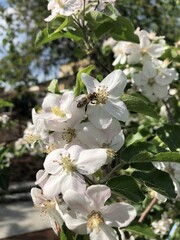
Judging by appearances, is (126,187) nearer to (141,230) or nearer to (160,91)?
(141,230)

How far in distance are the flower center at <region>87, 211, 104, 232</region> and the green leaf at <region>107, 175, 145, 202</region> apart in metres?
0.07

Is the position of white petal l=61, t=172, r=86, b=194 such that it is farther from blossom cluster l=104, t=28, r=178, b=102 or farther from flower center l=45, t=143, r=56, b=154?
blossom cluster l=104, t=28, r=178, b=102

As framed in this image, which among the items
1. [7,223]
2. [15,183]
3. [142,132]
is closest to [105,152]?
[142,132]

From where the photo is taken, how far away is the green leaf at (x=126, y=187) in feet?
2.89

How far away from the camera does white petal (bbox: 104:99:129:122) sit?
914mm

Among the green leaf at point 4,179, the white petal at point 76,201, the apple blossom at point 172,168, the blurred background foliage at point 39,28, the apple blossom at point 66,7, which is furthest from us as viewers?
the blurred background foliage at point 39,28

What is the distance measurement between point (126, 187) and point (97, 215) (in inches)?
3.4

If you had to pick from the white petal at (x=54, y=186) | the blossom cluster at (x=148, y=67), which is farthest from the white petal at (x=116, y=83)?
the blossom cluster at (x=148, y=67)

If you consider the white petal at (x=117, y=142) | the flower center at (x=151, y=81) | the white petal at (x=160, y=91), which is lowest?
the white petal at (x=160, y=91)

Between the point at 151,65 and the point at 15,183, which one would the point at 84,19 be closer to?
the point at 151,65

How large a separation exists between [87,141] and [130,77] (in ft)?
2.84

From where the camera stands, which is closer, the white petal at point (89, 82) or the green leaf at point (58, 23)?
the white petal at point (89, 82)

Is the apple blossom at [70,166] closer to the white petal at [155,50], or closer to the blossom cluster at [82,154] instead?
the blossom cluster at [82,154]

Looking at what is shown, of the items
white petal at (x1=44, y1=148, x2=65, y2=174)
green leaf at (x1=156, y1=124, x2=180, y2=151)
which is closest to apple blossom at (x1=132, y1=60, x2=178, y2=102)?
green leaf at (x1=156, y1=124, x2=180, y2=151)
